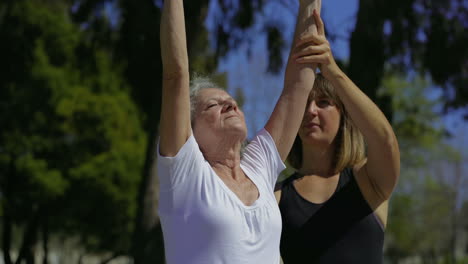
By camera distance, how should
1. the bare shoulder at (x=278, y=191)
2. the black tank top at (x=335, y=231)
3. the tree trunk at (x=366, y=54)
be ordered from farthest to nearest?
the tree trunk at (x=366, y=54) → the bare shoulder at (x=278, y=191) → the black tank top at (x=335, y=231)

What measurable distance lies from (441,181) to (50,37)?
21545 millimetres

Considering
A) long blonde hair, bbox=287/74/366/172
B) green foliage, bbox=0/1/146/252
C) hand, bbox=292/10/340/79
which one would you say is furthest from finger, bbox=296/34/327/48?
green foliage, bbox=0/1/146/252

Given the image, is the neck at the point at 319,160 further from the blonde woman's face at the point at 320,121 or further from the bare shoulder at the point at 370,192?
the bare shoulder at the point at 370,192

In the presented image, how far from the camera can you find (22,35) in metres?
17.2

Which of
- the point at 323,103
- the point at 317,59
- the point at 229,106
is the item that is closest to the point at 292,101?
the point at 317,59

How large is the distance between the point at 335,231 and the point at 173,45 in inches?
40.1

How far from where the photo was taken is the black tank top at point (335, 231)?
95.0 inches

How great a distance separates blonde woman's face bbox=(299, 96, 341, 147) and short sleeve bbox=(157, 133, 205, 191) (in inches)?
34.3

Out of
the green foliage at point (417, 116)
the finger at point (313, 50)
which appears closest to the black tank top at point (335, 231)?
the finger at point (313, 50)

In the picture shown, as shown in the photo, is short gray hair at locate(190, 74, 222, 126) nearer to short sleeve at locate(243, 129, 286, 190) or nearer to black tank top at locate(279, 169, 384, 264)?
short sleeve at locate(243, 129, 286, 190)

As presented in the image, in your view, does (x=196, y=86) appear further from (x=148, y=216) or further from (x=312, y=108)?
(x=148, y=216)

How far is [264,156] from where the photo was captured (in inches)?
88.4

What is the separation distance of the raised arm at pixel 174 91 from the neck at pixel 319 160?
0.92 meters

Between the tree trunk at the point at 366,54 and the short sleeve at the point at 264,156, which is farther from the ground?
the short sleeve at the point at 264,156
